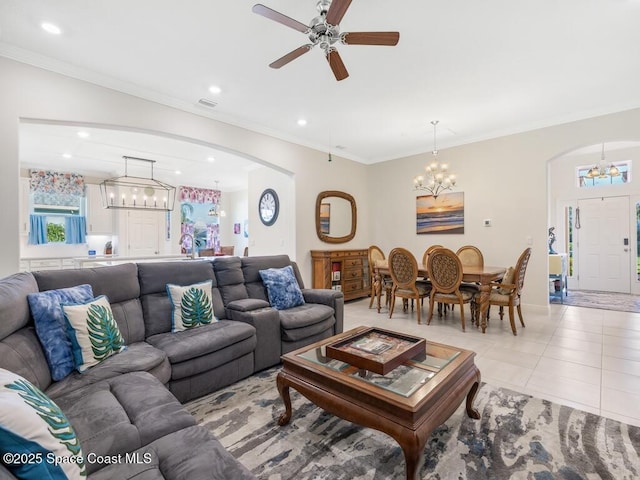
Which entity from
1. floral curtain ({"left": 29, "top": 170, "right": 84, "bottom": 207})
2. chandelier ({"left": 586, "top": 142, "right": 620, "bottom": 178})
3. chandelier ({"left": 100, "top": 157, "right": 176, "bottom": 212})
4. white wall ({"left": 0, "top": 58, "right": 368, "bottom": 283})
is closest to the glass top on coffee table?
white wall ({"left": 0, "top": 58, "right": 368, "bottom": 283})

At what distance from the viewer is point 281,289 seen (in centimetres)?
333

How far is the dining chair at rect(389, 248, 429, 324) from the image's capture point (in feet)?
14.2

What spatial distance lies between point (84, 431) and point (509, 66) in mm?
4418

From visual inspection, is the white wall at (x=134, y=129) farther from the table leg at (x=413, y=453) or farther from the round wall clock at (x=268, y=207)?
the table leg at (x=413, y=453)

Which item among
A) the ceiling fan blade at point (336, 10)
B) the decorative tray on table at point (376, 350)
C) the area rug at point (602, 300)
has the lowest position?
the area rug at point (602, 300)

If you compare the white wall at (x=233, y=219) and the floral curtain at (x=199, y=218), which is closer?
the floral curtain at (x=199, y=218)

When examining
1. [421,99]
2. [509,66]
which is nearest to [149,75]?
[421,99]

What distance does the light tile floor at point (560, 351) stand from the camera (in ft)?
7.70

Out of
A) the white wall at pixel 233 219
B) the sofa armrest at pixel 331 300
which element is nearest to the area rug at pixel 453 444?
the sofa armrest at pixel 331 300

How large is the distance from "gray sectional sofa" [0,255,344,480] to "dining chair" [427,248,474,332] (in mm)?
1528

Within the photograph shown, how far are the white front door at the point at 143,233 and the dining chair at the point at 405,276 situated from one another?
587cm

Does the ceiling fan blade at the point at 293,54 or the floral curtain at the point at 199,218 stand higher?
the ceiling fan blade at the point at 293,54

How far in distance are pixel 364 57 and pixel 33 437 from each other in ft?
11.3

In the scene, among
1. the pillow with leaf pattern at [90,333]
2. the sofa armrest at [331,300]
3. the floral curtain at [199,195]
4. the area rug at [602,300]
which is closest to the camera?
the pillow with leaf pattern at [90,333]
